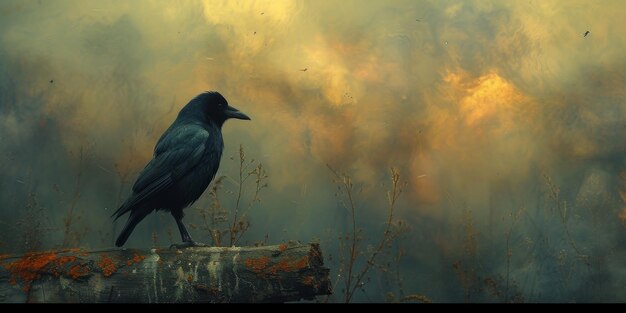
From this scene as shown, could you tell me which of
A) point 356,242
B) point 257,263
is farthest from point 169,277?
point 356,242

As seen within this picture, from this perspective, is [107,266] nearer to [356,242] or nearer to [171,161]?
[171,161]

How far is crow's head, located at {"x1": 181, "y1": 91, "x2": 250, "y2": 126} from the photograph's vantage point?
4.54 metres

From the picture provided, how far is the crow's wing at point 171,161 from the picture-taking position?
3.87 meters

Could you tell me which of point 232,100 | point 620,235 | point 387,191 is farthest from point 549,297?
point 232,100

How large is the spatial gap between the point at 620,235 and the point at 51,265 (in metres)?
4.37

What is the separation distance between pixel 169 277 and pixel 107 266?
331 millimetres

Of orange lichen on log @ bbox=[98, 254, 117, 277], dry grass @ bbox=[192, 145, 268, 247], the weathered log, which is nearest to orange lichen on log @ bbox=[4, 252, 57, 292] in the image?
the weathered log

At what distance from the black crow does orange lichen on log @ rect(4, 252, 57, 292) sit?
64cm

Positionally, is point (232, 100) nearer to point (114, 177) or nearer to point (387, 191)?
point (114, 177)

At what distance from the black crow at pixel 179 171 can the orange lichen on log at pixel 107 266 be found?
577 millimetres

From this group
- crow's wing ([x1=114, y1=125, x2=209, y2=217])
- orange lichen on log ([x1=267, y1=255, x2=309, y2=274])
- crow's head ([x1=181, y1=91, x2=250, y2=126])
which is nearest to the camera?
orange lichen on log ([x1=267, y1=255, x2=309, y2=274])

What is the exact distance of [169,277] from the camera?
312 centimetres

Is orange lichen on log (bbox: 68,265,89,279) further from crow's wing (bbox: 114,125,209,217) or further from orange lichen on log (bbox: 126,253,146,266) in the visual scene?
crow's wing (bbox: 114,125,209,217)

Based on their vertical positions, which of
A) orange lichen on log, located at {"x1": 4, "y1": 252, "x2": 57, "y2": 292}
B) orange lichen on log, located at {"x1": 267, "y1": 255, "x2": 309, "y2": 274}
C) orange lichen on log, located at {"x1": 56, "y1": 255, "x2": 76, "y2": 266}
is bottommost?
orange lichen on log, located at {"x1": 267, "y1": 255, "x2": 309, "y2": 274}
